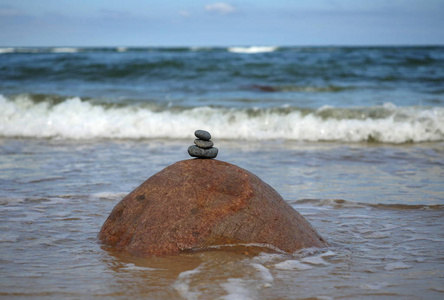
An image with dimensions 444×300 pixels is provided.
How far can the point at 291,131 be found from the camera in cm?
989

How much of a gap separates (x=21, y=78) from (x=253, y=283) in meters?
15.4

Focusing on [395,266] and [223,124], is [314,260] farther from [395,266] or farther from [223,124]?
[223,124]

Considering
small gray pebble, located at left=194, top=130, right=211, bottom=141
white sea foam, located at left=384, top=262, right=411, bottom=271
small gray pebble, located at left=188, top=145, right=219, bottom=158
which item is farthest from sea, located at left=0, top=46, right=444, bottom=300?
small gray pebble, located at left=194, top=130, right=211, bottom=141

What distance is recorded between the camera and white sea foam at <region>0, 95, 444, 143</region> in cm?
961

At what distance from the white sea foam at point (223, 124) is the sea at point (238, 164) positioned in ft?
0.12

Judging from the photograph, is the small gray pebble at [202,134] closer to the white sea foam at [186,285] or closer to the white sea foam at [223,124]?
the white sea foam at [186,285]

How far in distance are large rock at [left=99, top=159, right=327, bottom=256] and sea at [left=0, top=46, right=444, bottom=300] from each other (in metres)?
0.10

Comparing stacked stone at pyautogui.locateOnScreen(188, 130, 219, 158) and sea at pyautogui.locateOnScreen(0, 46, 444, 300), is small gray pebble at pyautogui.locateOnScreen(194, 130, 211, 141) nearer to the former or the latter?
stacked stone at pyautogui.locateOnScreen(188, 130, 219, 158)

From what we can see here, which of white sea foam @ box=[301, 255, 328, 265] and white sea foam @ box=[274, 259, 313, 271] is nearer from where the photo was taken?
white sea foam @ box=[274, 259, 313, 271]

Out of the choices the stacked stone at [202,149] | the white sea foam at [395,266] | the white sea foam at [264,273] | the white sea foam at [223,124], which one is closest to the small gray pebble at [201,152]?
the stacked stone at [202,149]

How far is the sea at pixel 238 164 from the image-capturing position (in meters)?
3.17

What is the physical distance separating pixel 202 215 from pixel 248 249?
1.20ft

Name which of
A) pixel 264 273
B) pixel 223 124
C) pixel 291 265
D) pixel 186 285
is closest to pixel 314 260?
pixel 291 265

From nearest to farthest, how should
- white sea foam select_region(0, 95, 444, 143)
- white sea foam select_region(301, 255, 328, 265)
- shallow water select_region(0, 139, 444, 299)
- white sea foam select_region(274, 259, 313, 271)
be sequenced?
shallow water select_region(0, 139, 444, 299) < white sea foam select_region(274, 259, 313, 271) < white sea foam select_region(301, 255, 328, 265) < white sea foam select_region(0, 95, 444, 143)
